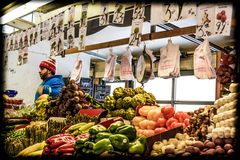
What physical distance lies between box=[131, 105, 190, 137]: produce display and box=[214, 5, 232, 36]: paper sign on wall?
38.2 inches

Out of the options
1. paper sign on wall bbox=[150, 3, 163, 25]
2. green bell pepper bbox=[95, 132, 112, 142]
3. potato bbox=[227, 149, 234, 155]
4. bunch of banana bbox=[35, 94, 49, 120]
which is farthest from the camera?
bunch of banana bbox=[35, 94, 49, 120]

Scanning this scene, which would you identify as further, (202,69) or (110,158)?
(202,69)

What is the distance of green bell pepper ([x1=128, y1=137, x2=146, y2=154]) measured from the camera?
8.10 feet

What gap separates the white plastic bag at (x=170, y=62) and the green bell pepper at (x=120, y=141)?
1432 mm

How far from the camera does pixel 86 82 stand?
8.80m

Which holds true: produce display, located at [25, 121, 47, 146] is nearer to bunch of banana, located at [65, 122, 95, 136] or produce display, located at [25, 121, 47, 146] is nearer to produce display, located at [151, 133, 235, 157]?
bunch of banana, located at [65, 122, 95, 136]

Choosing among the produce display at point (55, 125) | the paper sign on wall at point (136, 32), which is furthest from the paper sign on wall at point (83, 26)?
the produce display at point (55, 125)

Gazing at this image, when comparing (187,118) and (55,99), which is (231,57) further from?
(55,99)

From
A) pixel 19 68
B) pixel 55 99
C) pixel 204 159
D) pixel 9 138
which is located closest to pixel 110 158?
pixel 204 159

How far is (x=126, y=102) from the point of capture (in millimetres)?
3830

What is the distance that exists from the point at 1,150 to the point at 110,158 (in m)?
1.16

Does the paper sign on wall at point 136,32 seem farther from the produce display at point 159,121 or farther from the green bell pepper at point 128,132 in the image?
the green bell pepper at point 128,132

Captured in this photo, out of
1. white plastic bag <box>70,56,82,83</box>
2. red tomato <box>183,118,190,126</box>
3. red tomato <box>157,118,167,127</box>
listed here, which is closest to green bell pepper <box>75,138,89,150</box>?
red tomato <box>157,118,167,127</box>

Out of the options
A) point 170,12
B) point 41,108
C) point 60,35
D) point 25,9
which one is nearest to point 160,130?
point 170,12
